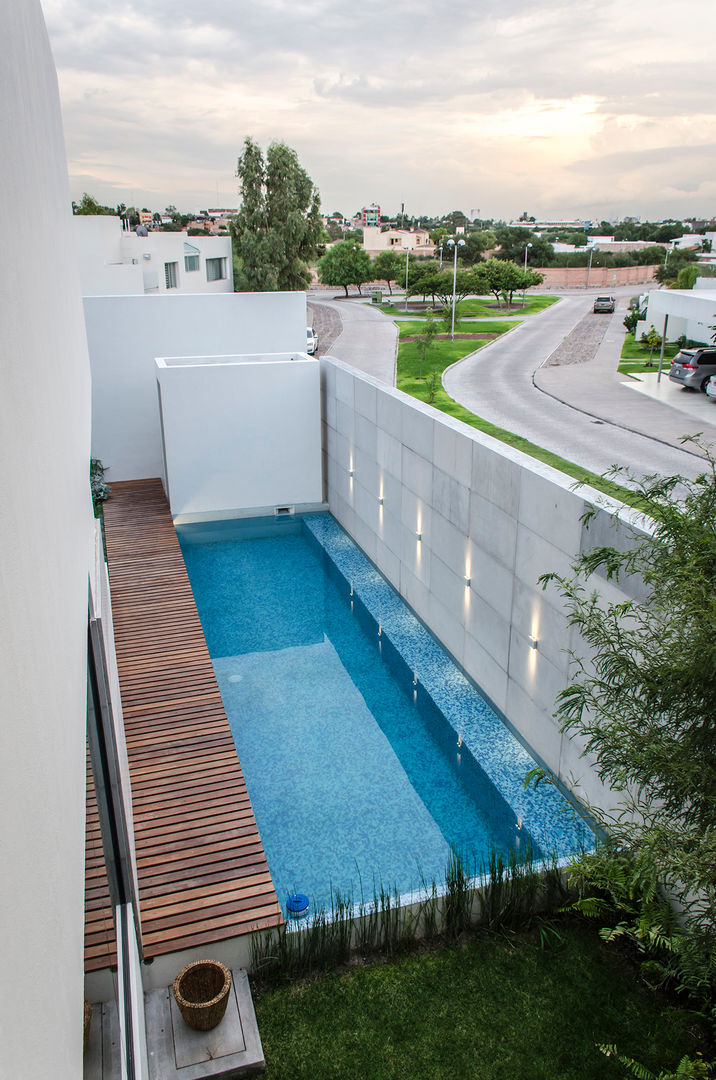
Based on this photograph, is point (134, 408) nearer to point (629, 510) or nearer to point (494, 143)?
point (629, 510)

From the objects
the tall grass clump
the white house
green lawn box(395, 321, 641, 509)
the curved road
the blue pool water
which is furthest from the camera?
the white house

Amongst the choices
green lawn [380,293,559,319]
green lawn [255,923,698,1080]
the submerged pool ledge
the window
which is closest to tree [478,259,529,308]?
green lawn [380,293,559,319]

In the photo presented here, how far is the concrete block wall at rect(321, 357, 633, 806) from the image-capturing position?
6.57m

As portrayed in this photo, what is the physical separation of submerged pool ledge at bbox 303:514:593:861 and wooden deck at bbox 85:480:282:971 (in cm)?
217

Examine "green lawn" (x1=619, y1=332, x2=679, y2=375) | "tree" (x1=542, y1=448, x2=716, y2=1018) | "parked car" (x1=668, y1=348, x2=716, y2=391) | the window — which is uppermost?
the window

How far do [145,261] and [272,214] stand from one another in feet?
35.7

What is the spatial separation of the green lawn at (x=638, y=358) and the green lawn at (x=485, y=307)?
470 inches

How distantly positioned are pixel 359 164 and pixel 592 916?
51552 millimetres

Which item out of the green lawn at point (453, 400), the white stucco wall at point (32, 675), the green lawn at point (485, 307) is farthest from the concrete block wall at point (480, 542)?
the green lawn at point (485, 307)

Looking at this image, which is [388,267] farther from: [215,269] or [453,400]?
[453,400]

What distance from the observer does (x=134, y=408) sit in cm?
1455

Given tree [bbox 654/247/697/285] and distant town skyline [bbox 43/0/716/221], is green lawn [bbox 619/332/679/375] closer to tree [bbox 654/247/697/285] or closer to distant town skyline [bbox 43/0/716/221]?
distant town skyline [bbox 43/0/716/221]

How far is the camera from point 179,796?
656 cm

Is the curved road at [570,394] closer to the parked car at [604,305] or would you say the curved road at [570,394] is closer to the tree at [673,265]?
the parked car at [604,305]
